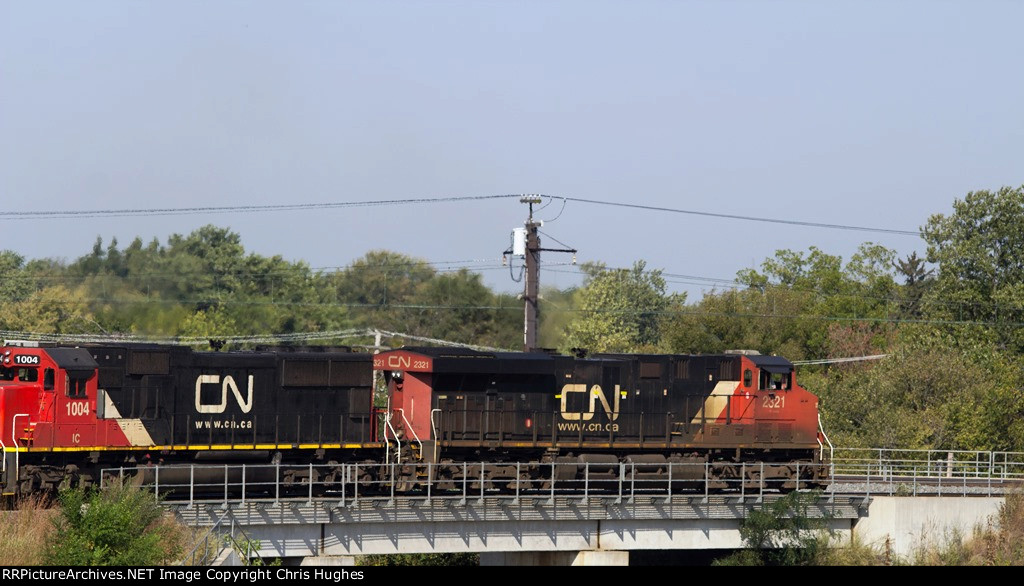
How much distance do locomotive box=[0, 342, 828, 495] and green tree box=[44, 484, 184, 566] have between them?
11.2ft

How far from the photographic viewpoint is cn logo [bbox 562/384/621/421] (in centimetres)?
3281

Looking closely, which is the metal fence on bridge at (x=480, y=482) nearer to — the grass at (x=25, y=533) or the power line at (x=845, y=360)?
the grass at (x=25, y=533)

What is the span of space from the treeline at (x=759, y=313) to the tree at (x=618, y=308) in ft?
0.62

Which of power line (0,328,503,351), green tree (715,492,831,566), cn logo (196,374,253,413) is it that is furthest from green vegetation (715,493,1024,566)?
power line (0,328,503,351)

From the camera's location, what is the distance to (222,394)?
1171 inches

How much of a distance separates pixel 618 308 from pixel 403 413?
176ft

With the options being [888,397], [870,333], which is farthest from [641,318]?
[888,397]

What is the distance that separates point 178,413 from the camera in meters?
29.2

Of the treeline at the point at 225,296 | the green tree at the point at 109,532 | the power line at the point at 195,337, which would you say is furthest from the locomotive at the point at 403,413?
the treeline at the point at 225,296

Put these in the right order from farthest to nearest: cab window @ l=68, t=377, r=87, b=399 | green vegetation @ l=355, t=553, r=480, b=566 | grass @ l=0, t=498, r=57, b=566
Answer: green vegetation @ l=355, t=553, r=480, b=566 < cab window @ l=68, t=377, r=87, b=399 < grass @ l=0, t=498, r=57, b=566

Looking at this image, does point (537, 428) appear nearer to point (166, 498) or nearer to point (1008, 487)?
point (166, 498)

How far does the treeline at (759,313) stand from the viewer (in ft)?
169

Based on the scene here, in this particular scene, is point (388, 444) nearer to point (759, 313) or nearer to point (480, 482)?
point (480, 482)

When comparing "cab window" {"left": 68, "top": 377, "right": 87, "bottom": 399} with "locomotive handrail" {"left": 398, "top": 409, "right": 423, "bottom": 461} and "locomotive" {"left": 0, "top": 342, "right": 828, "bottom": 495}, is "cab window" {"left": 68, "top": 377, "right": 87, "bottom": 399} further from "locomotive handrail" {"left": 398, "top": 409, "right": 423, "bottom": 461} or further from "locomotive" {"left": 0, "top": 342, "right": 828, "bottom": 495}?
"locomotive handrail" {"left": 398, "top": 409, "right": 423, "bottom": 461}
